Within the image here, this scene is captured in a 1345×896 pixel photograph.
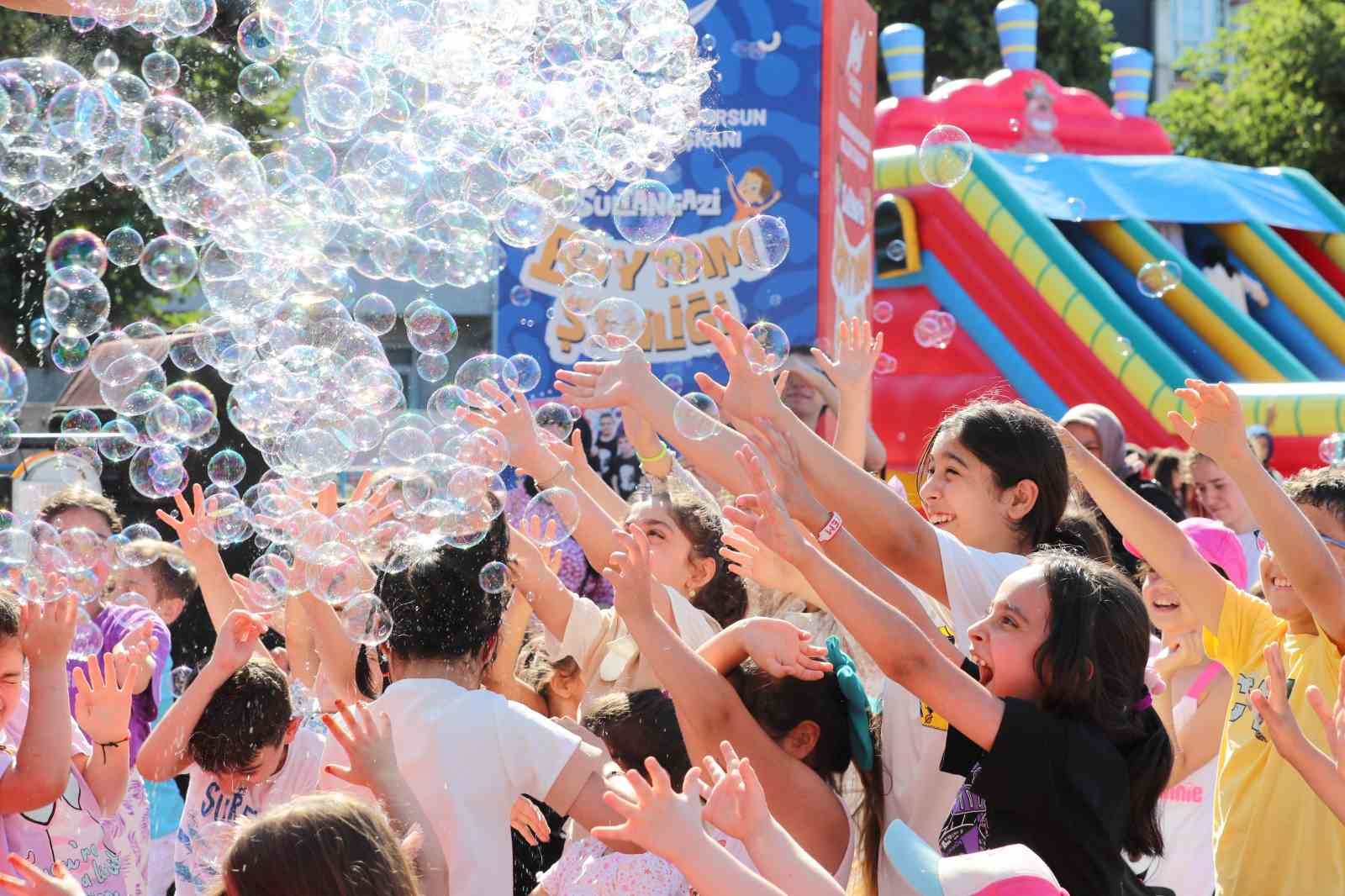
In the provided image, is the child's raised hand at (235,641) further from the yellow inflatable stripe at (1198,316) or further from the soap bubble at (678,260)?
the yellow inflatable stripe at (1198,316)

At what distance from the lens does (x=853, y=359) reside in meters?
3.40

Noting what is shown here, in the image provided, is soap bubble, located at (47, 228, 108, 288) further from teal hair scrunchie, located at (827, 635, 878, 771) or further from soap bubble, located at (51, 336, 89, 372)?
teal hair scrunchie, located at (827, 635, 878, 771)

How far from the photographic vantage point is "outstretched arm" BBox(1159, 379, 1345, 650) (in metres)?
2.61

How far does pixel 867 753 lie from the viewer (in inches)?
102

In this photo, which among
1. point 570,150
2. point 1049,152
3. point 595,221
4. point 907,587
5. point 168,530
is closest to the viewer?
point 907,587

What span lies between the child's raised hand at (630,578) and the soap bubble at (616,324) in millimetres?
1011

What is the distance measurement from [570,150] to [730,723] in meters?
1.71

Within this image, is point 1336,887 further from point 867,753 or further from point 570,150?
point 570,150

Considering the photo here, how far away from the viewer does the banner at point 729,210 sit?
7523mm

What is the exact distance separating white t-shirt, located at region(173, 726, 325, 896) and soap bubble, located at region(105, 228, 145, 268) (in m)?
1.31

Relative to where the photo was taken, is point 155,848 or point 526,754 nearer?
point 526,754

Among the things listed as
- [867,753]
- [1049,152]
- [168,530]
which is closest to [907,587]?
[867,753]

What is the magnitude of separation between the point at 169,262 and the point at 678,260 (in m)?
1.27

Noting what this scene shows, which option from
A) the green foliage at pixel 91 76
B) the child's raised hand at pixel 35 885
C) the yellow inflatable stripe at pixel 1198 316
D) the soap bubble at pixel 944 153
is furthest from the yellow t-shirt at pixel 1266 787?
the yellow inflatable stripe at pixel 1198 316
